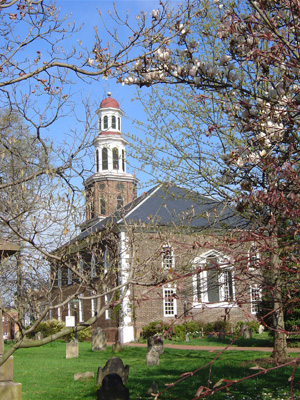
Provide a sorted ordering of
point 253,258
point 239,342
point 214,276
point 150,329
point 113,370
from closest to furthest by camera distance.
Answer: point 253,258, point 214,276, point 113,370, point 239,342, point 150,329

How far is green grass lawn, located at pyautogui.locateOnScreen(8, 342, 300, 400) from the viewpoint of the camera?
10312 millimetres

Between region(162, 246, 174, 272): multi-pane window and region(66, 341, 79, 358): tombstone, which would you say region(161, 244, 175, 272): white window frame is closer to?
region(162, 246, 174, 272): multi-pane window

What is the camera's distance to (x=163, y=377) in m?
12.9

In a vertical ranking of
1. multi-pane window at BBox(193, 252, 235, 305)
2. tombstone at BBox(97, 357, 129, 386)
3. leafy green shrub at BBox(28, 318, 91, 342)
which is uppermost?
multi-pane window at BBox(193, 252, 235, 305)

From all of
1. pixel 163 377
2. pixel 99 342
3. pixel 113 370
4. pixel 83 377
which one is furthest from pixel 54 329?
pixel 113 370

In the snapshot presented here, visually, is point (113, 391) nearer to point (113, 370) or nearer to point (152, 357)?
point (113, 370)

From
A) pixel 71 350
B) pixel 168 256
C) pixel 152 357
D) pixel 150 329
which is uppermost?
pixel 168 256

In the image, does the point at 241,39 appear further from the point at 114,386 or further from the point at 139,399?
the point at 139,399

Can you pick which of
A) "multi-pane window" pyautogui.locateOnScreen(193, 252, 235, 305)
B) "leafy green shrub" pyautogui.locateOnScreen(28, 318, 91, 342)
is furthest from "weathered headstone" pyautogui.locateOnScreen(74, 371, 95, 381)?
"leafy green shrub" pyautogui.locateOnScreen(28, 318, 91, 342)

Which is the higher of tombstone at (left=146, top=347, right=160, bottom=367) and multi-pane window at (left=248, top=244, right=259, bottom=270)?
multi-pane window at (left=248, top=244, right=259, bottom=270)

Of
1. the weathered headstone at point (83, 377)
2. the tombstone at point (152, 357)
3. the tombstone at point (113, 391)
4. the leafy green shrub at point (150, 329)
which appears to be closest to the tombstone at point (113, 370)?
the weathered headstone at point (83, 377)

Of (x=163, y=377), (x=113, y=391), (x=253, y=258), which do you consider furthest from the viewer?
(x=163, y=377)

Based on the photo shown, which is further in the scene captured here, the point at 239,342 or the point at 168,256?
the point at 239,342

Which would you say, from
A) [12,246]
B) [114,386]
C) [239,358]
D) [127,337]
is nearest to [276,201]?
[12,246]
